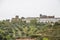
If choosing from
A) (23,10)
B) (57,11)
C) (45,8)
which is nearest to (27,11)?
(23,10)

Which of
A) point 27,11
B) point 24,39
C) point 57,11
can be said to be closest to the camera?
point 24,39

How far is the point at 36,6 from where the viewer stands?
6.42 m

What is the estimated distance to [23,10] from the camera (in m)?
6.47

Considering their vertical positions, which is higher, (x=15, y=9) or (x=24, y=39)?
(x=15, y=9)

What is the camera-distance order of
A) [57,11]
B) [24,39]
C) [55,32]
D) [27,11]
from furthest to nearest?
1. [27,11]
2. [57,11]
3. [24,39]
4. [55,32]

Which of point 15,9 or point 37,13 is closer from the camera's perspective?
point 37,13

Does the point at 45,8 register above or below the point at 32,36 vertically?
above

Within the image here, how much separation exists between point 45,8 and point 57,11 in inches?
21.2

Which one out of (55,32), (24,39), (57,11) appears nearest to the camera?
(55,32)

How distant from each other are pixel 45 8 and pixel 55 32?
3890mm

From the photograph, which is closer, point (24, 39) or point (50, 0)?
point (24, 39)

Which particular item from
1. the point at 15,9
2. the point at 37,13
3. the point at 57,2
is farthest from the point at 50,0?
the point at 15,9

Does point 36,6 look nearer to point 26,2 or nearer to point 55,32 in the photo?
point 26,2

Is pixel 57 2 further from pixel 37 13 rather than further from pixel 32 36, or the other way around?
pixel 32 36
